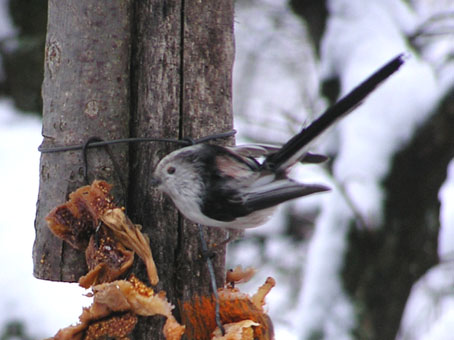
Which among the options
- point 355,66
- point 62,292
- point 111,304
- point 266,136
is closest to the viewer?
point 111,304

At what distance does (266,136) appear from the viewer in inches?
253

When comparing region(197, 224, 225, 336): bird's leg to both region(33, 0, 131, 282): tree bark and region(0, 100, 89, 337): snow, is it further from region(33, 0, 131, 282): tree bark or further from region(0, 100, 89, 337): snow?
region(0, 100, 89, 337): snow

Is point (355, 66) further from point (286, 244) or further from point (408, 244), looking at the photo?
point (286, 244)

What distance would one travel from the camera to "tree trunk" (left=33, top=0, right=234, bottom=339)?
7.09ft

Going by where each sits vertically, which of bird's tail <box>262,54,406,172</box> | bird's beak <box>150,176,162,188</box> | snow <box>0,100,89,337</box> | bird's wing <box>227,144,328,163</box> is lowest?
snow <box>0,100,89,337</box>

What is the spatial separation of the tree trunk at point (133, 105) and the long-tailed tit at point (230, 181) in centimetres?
23

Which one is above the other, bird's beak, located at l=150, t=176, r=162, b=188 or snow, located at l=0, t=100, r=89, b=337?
bird's beak, located at l=150, t=176, r=162, b=188

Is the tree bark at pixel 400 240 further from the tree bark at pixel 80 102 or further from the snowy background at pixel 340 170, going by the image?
the tree bark at pixel 80 102

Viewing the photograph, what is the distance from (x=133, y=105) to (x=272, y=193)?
1.95 ft

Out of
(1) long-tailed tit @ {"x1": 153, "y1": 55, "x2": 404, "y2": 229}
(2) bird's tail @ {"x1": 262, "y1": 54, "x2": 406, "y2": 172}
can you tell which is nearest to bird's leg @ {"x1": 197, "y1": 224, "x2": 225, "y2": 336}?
(1) long-tailed tit @ {"x1": 153, "y1": 55, "x2": 404, "y2": 229}

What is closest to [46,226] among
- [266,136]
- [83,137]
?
[83,137]

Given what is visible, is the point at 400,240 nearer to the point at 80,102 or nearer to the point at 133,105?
the point at 133,105

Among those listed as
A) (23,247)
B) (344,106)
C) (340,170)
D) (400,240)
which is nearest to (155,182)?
(344,106)

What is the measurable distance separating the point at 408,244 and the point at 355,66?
1324 millimetres
